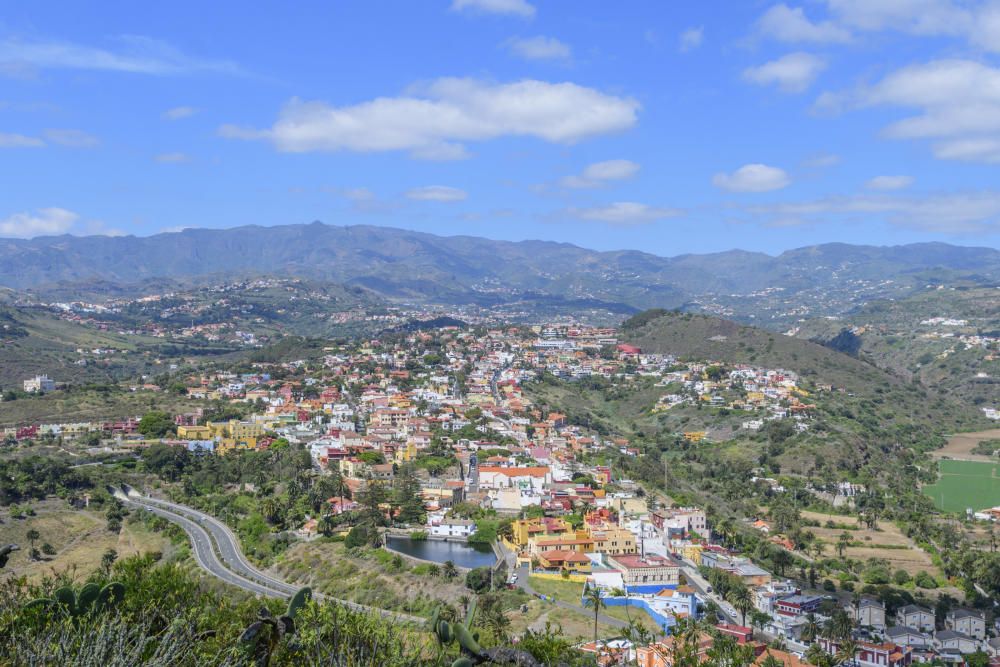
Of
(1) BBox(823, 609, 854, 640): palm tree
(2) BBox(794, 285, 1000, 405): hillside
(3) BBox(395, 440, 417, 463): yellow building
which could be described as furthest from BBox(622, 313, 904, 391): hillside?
(1) BBox(823, 609, 854, 640): palm tree

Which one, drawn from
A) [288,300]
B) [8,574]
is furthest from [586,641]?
[288,300]

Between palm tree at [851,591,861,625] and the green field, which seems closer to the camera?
palm tree at [851,591,861,625]

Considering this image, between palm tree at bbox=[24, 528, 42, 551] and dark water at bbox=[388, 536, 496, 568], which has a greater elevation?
palm tree at bbox=[24, 528, 42, 551]

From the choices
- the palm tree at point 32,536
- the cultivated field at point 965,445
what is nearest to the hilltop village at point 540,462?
the cultivated field at point 965,445

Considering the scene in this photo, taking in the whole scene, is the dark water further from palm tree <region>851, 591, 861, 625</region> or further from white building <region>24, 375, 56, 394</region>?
white building <region>24, 375, 56, 394</region>

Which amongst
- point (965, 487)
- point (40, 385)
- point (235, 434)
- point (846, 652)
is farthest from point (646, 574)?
point (40, 385)

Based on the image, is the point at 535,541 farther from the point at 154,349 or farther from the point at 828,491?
the point at 154,349

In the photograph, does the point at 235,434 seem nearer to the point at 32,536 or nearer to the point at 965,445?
the point at 32,536
